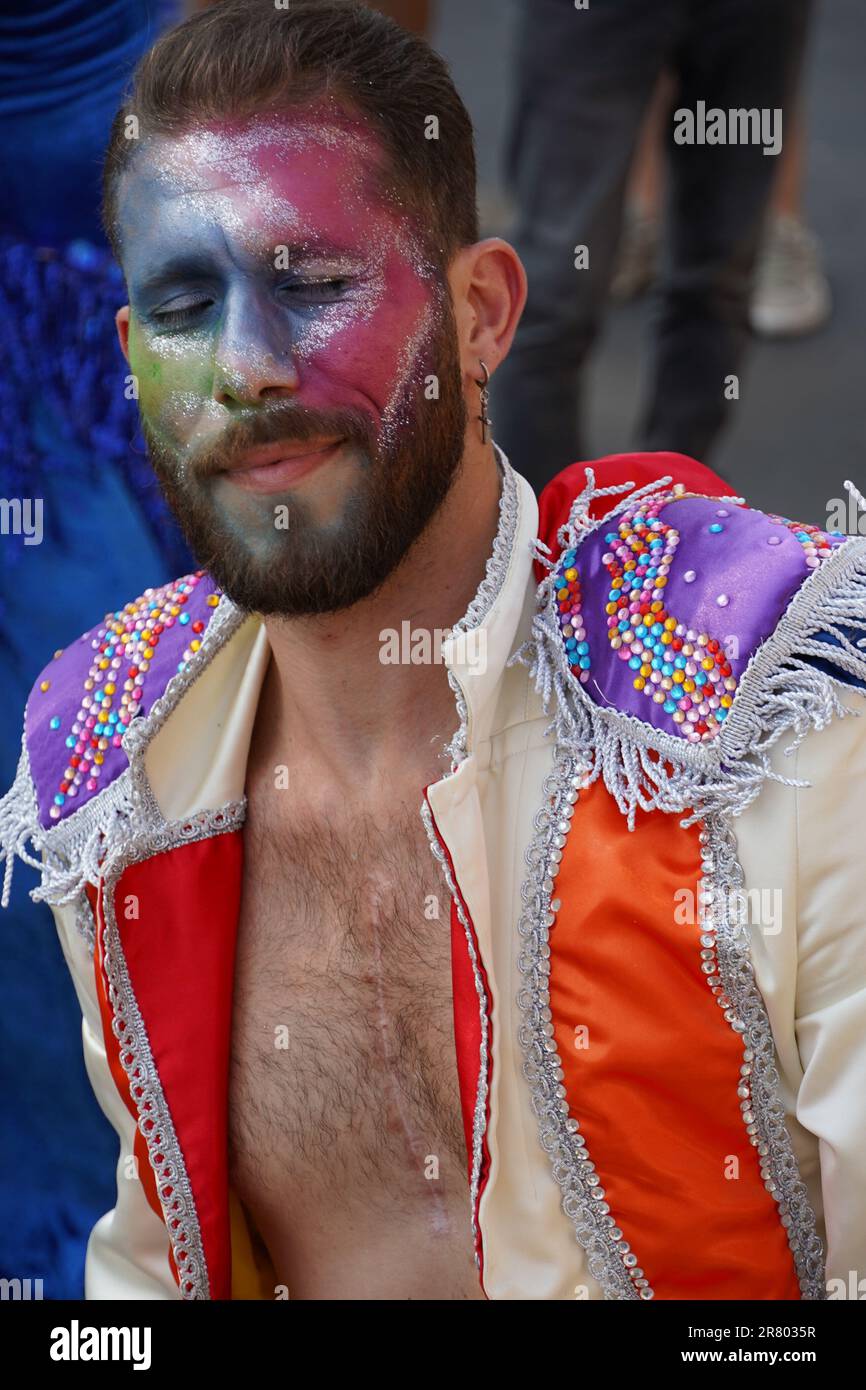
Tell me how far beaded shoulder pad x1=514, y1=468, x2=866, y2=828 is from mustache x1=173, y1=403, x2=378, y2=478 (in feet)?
Result: 0.85

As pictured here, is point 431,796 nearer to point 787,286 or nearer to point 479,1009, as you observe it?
point 479,1009

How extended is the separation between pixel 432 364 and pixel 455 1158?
0.81 m

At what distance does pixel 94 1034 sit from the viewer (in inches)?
86.9

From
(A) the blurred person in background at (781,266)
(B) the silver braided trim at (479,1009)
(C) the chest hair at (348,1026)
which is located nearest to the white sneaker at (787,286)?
(A) the blurred person in background at (781,266)

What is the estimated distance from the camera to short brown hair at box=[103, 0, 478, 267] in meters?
1.82

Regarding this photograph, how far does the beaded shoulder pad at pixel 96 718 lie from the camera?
2076mm

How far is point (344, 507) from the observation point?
182cm

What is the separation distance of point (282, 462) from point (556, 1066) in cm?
64

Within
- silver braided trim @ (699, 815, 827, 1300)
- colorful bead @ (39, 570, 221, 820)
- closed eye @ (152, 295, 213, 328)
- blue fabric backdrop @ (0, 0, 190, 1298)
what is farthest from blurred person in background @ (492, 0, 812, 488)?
silver braided trim @ (699, 815, 827, 1300)

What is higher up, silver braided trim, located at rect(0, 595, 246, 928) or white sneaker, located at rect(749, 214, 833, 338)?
white sneaker, located at rect(749, 214, 833, 338)

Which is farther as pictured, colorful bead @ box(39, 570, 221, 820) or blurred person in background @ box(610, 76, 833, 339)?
blurred person in background @ box(610, 76, 833, 339)

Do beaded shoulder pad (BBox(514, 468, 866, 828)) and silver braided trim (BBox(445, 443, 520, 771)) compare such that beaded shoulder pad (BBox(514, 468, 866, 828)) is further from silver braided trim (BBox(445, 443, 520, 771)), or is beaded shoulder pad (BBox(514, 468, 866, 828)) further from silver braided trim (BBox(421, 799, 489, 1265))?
silver braided trim (BBox(421, 799, 489, 1265))

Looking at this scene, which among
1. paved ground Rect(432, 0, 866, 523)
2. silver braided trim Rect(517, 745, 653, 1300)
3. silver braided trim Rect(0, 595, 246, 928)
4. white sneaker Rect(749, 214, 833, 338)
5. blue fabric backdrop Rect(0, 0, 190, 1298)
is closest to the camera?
silver braided trim Rect(517, 745, 653, 1300)

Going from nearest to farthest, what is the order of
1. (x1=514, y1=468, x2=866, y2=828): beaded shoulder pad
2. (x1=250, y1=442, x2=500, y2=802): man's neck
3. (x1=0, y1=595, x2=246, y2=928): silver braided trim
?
1. (x1=514, y1=468, x2=866, y2=828): beaded shoulder pad
2. (x1=250, y1=442, x2=500, y2=802): man's neck
3. (x1=0, y1=595, x2=246, y2=928): silver braided trim
